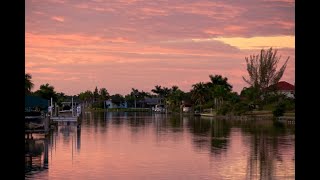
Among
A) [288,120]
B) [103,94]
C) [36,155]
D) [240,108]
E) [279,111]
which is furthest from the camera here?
[103,94]

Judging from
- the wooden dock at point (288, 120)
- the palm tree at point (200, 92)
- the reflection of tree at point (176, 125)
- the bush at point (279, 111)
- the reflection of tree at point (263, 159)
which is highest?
the palm tree at point (200, 92)

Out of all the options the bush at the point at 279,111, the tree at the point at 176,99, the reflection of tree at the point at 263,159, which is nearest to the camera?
the reflection of tree at the point at 263,159

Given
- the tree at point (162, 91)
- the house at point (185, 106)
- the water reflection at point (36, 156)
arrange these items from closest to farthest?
1. the water reflection at point (36, 156)
2. the house at point (185, 106)
3. the tree at point (162, 91)

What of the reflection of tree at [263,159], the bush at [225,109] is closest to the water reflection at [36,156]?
the reflection of tree at [263,159]

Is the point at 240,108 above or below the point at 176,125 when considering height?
above

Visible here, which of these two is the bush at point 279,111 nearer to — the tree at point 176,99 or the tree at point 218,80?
the tree at point 218,80

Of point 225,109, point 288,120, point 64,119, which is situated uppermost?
point 225,109

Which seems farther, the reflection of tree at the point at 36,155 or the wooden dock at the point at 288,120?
the wooden dock at the point at 288,120

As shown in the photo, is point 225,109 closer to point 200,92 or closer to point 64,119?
point 200,92

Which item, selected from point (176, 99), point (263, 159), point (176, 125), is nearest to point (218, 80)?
point (176, 99)

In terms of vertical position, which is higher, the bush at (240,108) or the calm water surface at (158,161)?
the bush at (240,108)

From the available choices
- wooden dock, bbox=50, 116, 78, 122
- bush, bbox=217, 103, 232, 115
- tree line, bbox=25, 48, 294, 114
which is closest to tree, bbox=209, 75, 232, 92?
tree line, bbox=25, 48, 294, 114

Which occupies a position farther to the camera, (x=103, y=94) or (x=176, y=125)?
(x=103, y=94)

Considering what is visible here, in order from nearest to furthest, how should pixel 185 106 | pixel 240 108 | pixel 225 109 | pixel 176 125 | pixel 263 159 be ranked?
pixel 263 159
pixel 176 125
pixel 240 108
pixel 225 109
pixel 185 106
